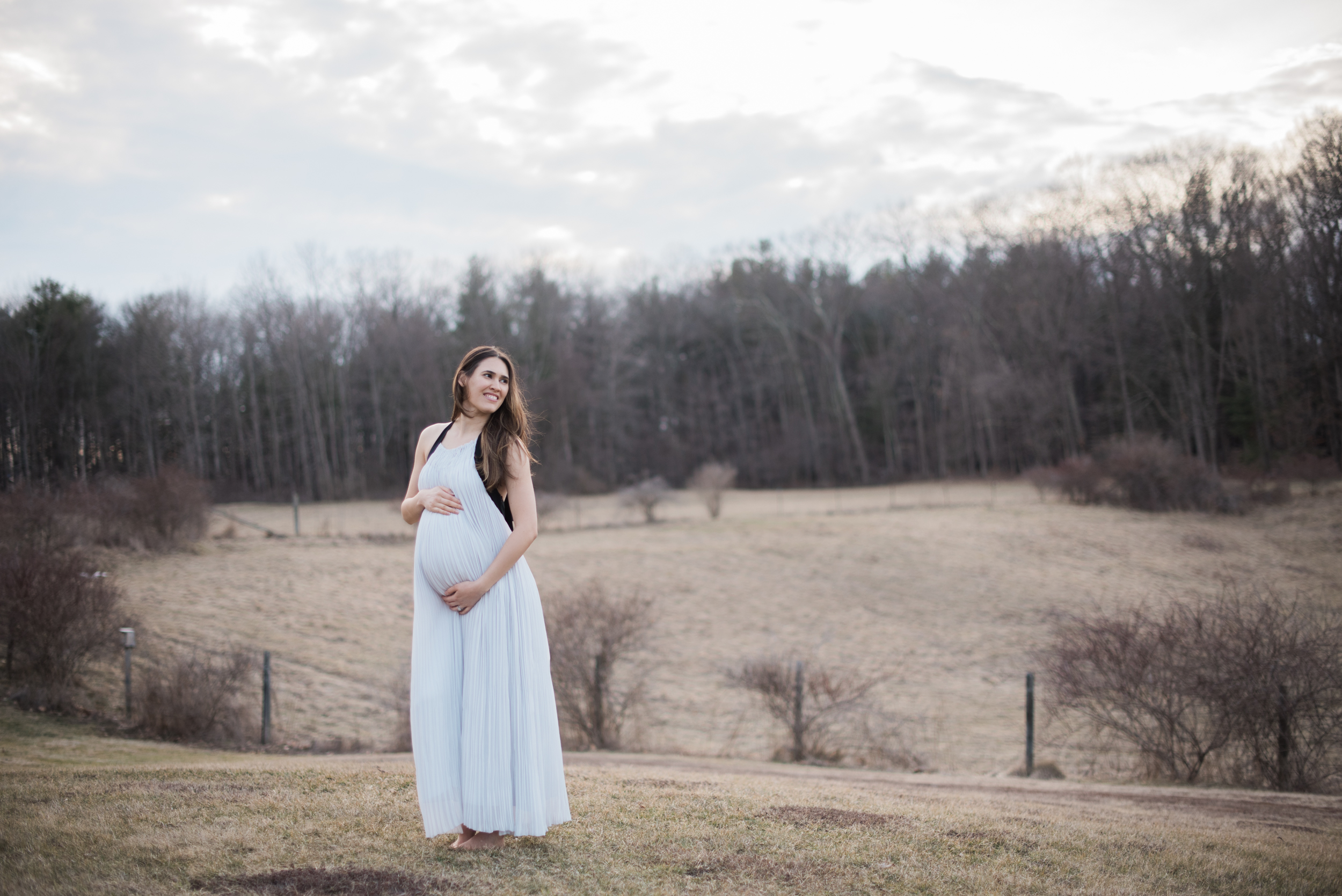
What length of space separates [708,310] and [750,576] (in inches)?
1529

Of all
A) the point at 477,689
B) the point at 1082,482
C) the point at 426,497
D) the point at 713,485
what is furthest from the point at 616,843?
the point at 1082,482

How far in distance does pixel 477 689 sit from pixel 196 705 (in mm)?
9209

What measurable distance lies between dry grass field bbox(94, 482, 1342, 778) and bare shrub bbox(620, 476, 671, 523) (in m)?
0.86

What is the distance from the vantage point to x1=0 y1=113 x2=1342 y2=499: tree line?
38.4 meters

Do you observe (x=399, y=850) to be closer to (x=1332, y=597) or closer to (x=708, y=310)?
(x=1332, y=597)

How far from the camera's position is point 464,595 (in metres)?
3.75

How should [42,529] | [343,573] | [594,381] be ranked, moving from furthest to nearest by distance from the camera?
[594,381] → [343,573] → [42,529]

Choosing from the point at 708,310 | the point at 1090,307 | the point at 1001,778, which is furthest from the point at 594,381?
the point at 1001,778

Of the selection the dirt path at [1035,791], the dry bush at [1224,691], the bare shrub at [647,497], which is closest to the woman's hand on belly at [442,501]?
the dirt path at [1035,791]

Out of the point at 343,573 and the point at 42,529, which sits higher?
the point at 42,529

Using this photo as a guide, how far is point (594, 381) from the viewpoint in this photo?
193ft

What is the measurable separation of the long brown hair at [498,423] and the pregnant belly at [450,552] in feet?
0.76

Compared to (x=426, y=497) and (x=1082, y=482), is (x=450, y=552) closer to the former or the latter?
(x=426, y=497)

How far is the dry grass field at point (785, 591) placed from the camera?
564 inches
